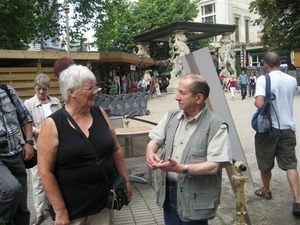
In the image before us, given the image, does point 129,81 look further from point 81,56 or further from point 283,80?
point 283,80

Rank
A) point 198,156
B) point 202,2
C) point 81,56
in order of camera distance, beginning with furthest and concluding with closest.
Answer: point 202,2, point 81,56, point 198,156

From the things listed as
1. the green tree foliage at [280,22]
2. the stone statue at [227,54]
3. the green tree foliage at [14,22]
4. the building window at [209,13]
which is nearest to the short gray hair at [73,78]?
the green tree foliage at [14,22]

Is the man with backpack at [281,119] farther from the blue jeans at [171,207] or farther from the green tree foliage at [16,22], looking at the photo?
the green tree foliage at [16,22]

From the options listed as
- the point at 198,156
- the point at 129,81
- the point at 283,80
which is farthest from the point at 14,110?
the point at 129,81

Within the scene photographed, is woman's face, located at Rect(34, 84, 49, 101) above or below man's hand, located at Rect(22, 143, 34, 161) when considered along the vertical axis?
above

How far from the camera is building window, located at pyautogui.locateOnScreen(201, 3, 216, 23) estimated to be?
161ft

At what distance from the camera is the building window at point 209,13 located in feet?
161

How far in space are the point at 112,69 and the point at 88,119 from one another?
22628 mm

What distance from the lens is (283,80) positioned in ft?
13.5

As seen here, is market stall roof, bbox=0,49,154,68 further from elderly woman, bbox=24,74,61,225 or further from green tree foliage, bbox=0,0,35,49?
elderly woman, bbox=24,74,61,225

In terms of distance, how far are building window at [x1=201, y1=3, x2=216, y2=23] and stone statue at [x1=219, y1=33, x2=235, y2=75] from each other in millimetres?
15209

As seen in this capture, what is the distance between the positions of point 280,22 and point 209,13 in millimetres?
27686

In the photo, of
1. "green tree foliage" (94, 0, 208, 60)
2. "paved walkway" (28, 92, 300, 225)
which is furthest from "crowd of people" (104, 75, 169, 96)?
"paved walkway" (28, 92, 300, 225)

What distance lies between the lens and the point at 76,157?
225 centimetres
